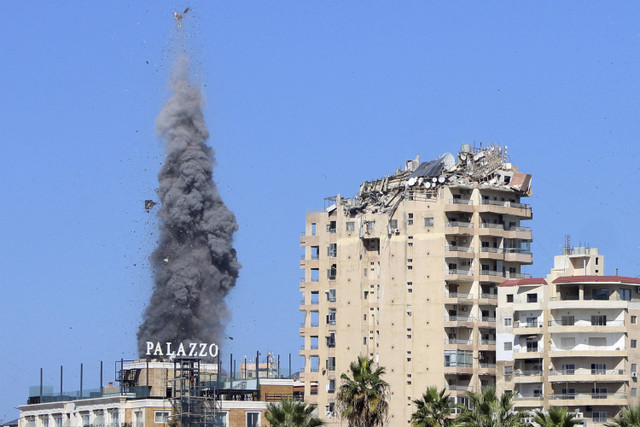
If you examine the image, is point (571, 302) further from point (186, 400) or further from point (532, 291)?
point (186, 400)

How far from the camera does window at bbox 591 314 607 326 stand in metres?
188

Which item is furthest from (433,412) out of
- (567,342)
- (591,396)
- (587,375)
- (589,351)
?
(567,342)

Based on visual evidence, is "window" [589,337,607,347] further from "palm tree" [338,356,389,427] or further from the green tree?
the green tree

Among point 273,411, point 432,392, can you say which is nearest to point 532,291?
point 432,392

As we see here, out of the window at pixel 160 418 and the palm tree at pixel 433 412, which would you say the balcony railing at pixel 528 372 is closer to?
the palm tree at pixel 433 412

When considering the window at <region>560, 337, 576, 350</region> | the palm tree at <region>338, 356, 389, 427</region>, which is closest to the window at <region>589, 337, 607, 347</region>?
the window at <region>560, 337, 576, 350</region>

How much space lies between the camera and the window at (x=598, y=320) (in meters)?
188

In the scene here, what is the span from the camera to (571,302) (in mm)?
187375

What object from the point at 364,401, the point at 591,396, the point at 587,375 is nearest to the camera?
the point at 364,401

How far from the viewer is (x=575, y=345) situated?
18850cm

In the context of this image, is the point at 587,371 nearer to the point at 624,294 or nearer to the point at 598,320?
the point at 598,320

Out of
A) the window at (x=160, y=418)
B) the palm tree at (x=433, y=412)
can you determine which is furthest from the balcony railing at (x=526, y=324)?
the window at (x=160, y=418)

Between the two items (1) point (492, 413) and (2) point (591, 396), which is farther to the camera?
(2) point (591, 396)

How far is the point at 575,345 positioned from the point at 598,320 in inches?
165
